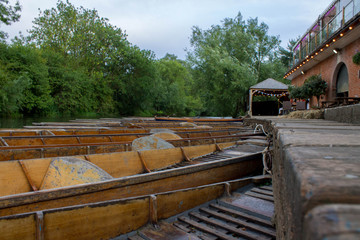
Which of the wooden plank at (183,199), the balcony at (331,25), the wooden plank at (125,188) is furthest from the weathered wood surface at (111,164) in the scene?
the balcony at (331,25)

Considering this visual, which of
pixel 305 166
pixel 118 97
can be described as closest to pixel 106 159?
pixel 305 166

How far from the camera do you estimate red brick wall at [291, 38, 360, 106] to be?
1029cm

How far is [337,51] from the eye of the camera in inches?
467

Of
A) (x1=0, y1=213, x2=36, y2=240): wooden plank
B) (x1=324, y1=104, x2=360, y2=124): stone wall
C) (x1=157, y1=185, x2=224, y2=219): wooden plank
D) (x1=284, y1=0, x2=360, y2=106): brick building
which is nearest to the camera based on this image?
(x1=0, y1=213, x2=36, y2=240): wooden plank

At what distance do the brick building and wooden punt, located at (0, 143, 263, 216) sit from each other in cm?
568

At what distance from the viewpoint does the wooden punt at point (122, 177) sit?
2.54m

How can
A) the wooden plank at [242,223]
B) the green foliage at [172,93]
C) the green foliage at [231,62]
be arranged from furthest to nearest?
the green foliage at [172,93], the green foliage at [231,62], the wooden plank at [242,223]

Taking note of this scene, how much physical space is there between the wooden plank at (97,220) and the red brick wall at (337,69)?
34.0 feet

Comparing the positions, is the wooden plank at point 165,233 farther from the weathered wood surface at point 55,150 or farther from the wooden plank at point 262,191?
the weathered wood surface at point 55,150

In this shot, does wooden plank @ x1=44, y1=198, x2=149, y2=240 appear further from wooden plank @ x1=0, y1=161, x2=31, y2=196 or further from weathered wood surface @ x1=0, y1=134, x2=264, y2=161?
weathered wood surface @ x1=0, y1=134, x2=264, y2=161

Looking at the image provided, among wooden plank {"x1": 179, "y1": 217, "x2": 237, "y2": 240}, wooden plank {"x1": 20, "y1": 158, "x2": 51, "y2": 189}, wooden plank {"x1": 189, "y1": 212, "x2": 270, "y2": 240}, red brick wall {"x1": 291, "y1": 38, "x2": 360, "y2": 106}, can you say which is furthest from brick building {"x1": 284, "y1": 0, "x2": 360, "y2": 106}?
wooden plank {"x1": 20, "y1": 158, "x2": 51, "y2": 189}

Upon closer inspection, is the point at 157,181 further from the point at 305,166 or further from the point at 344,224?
the point at 344,224

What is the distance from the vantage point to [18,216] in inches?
76.9

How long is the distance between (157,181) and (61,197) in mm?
1222
